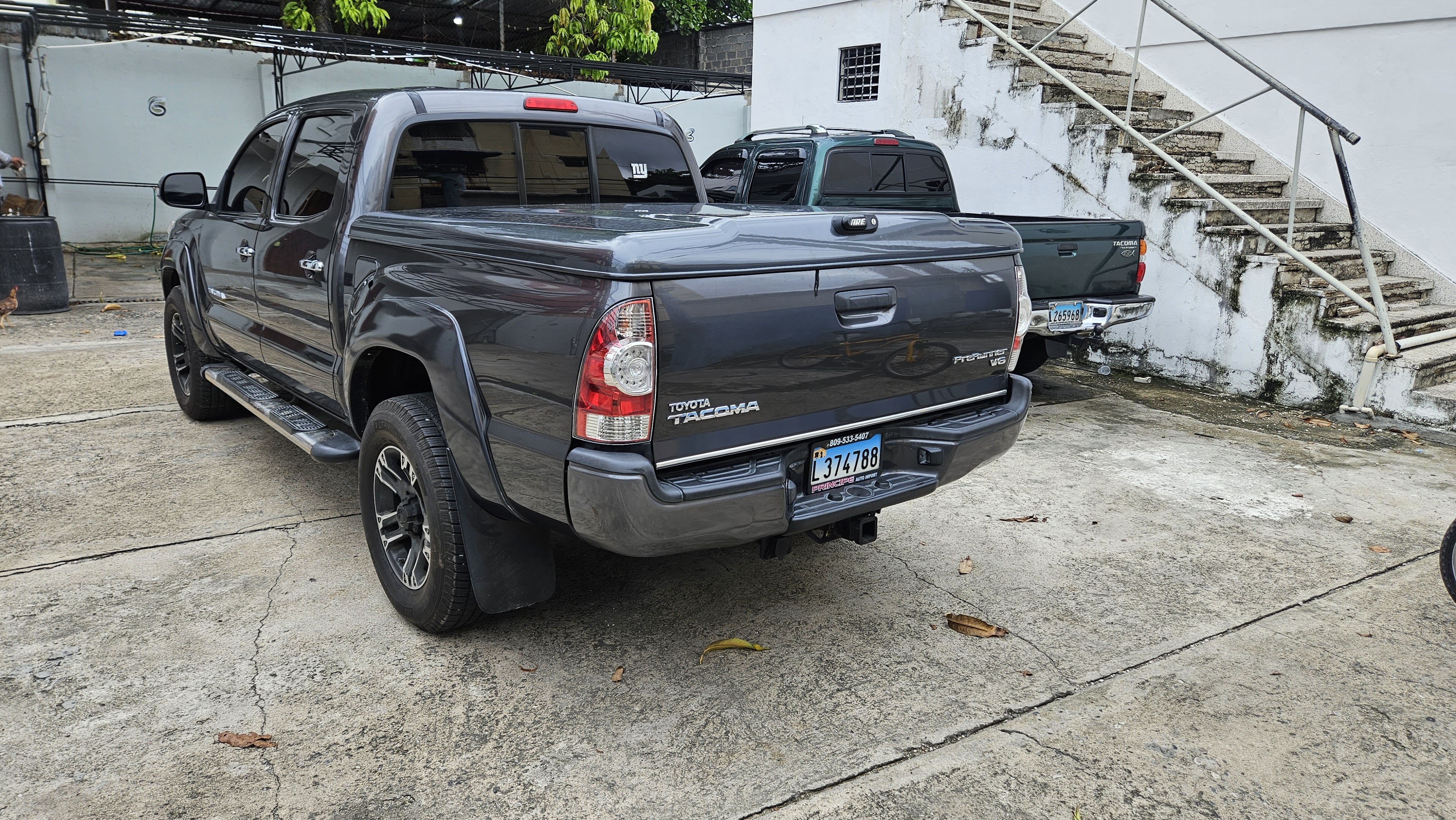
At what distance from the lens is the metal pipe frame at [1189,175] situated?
23.8ft

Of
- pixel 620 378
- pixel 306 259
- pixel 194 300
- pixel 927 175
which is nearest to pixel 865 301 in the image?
pixel 620 378

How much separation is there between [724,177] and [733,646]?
559 cm

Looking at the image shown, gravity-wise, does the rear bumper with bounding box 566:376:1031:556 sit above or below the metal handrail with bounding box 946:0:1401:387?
below

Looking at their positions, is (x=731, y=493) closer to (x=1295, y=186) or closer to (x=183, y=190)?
(x=183, y=190)

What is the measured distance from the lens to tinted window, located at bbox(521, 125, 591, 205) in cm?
438

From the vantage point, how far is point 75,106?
1466cm

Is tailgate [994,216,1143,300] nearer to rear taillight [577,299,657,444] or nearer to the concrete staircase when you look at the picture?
the concrete staircase

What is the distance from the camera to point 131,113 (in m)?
15.1

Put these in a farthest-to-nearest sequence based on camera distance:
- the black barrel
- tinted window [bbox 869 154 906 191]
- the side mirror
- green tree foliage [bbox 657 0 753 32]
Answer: green tree foliage [bbox 657 0 753 32] < the black barrel < tinted window [bbox 869 154 906 191] < the side mirror

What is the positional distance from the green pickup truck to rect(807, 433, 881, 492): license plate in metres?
3.14

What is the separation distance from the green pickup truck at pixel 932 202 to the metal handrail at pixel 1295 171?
88 centimetres

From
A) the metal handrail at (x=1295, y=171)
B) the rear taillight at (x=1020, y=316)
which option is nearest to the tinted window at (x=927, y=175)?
the metal handrail at (x=1295, y=171)

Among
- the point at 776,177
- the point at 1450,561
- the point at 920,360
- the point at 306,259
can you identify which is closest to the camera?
the point at 920,360

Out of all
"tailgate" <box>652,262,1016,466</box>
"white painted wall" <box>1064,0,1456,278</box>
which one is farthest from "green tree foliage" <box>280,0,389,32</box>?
"tailgate" <box>652,262,1016,466</box>
